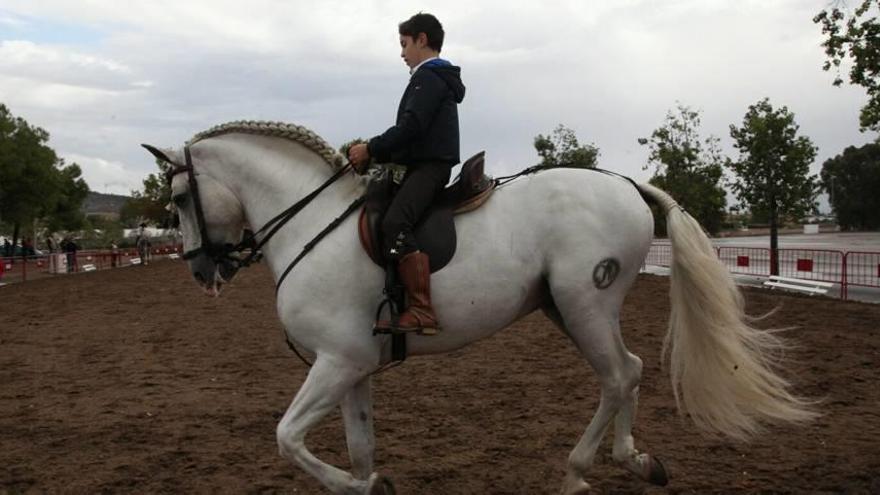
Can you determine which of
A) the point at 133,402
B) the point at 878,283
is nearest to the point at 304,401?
the point at 133,402

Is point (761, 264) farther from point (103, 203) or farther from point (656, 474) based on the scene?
point (103, 203)

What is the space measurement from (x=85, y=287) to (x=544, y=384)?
70.1 ft

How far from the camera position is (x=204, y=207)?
15.3ft

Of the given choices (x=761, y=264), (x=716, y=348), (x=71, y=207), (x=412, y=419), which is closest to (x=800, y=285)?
(x=761, y=264)

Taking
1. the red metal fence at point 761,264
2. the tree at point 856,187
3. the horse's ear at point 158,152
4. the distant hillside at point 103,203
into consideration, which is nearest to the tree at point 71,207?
the red metal fence at point 761,264

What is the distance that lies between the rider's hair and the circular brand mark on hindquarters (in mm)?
1582

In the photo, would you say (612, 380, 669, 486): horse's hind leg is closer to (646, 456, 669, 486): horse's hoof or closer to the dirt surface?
(646, 456, 669, 486): horse's hoof

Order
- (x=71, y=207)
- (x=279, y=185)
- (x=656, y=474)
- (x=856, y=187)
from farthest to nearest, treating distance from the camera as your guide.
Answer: (x=856, y=187) → (x=71, y=207) → (x=656, y=474) → (x=279, y=185)

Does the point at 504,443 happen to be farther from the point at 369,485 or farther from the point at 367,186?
the point at 367,186

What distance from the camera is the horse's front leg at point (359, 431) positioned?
14.8 feet

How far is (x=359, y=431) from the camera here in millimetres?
4535

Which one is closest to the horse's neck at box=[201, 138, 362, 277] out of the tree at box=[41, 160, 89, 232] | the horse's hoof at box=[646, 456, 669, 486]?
the horse's hoof at box=[646, 456, 669, 486]

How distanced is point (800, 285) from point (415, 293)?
17.8 metres

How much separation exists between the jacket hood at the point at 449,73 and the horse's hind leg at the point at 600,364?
1254 mm
